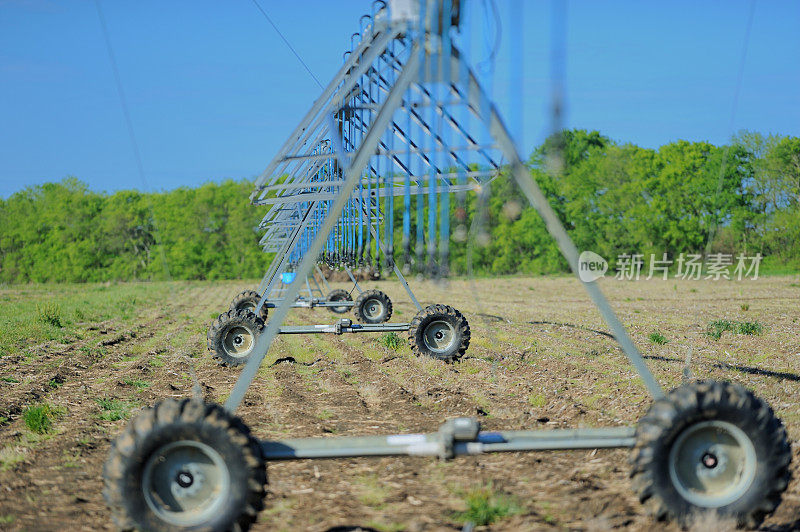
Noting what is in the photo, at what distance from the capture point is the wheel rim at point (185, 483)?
4508 mm

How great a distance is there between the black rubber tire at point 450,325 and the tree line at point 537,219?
58.4 feet

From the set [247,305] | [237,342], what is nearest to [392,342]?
[237,342]

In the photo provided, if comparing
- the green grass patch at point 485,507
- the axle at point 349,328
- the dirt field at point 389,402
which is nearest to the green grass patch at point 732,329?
the dirt field at point 389,402

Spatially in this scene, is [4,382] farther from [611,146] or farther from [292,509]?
[611,146]

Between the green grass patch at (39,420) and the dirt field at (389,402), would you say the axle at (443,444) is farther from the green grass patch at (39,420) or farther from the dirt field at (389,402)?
the green grass patch at (39,420)

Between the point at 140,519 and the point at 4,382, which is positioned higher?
the point at 4,382

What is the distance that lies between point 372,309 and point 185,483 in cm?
1555

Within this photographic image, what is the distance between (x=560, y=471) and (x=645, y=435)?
1.78 m

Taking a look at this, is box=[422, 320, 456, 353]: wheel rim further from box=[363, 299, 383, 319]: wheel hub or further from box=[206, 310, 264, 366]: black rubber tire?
box=[363, 299, 383, 319]: wheel hub

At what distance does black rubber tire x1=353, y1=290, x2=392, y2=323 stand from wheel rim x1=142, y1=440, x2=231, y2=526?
14573 mm

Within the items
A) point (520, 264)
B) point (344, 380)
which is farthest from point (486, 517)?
point (520, 264)

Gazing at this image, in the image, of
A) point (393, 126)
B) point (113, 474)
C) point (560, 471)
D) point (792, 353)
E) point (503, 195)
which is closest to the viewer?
point (113, 474)

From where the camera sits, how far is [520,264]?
211 ft

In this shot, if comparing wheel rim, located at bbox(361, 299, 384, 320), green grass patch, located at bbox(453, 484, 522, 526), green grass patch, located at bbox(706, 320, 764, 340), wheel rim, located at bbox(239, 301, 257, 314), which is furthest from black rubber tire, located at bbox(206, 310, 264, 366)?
green grass patch, located at bbox(706, 320, 764, 340)
